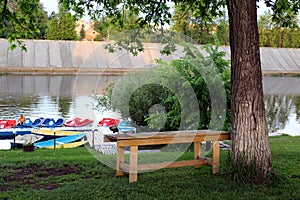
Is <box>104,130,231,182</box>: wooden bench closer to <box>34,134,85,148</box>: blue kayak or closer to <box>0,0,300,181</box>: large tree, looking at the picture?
<box>0,0,300,181</box>: large tree

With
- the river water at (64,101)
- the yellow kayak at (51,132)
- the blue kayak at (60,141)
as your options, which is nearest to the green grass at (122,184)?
the river water at (64,101)

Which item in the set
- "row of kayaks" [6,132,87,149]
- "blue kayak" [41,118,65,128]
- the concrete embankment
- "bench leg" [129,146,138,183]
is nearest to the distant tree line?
"bench leg" [129,146,138,183]

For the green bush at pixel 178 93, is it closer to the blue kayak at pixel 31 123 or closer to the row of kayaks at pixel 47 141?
the row of kayaks at pixel 47 141

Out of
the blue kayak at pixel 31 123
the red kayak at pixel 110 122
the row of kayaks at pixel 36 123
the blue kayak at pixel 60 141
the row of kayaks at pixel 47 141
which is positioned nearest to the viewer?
the red kayak at pixel 110 122

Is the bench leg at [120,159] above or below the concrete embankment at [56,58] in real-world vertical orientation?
below

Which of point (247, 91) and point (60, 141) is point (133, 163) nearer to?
point (247, 91)

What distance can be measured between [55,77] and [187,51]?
27196 mm

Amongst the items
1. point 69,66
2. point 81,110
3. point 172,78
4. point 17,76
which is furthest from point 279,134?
point 17,76

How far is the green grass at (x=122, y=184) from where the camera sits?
15.2ft

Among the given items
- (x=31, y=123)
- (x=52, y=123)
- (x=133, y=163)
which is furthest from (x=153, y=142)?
(x=31, y=123)

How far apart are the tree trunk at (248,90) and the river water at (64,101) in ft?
7.18

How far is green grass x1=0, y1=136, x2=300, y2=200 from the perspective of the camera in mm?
4641

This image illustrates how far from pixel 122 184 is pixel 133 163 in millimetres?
311

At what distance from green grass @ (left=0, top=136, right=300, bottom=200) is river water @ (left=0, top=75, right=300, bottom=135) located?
1.35 metres
